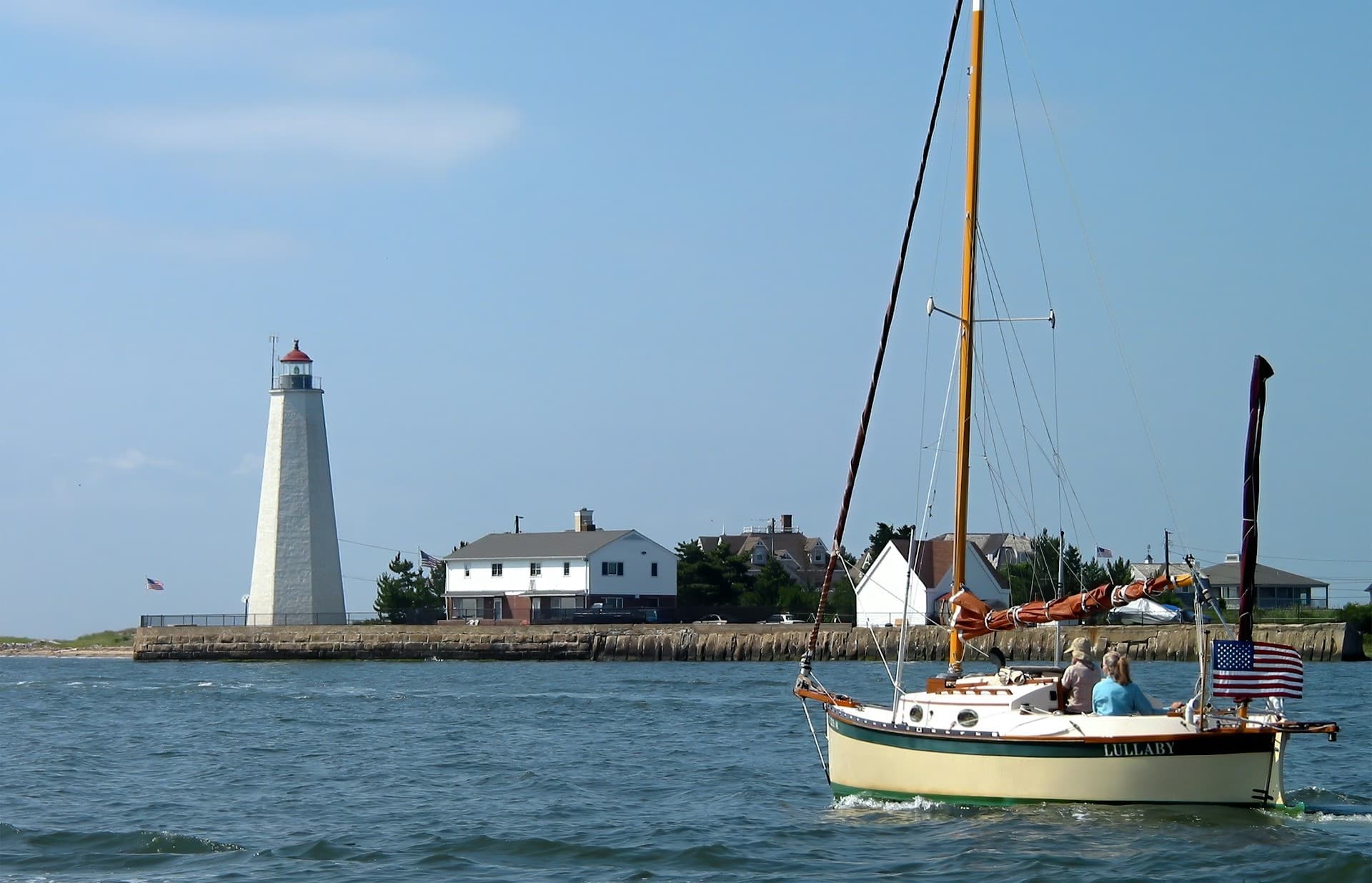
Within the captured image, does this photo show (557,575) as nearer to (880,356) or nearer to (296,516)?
(296,516)

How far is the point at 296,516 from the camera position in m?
72.4

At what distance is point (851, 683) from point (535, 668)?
21.5 meters

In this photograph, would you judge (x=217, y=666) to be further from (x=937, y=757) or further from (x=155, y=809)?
(x=937, y=757)

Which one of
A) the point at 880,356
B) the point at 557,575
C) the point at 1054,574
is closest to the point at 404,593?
the point at 557,575

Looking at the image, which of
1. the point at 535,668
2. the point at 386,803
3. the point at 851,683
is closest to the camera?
the point at 386,803

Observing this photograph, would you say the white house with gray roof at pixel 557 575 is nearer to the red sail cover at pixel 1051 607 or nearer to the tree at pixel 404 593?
the tree at pixel 404 593

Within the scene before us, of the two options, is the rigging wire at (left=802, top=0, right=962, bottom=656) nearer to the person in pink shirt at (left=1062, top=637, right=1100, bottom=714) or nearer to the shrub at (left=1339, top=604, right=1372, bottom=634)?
the person in pink shirt at (left=1062, top=637, right=1100, bottom=714)

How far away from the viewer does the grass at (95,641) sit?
103 m

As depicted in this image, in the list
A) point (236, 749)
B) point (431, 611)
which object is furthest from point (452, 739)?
point (431, 611)

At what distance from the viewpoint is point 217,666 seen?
2842 inches

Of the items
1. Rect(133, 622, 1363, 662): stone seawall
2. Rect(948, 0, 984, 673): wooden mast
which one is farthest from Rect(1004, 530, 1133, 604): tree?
Rect(948, 0, 984, 673): wooden mast

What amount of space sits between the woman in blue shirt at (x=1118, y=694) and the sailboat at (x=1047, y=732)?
0.32 m

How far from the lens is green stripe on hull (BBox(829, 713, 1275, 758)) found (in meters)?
19.0

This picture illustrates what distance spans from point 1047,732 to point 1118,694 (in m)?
1.02
